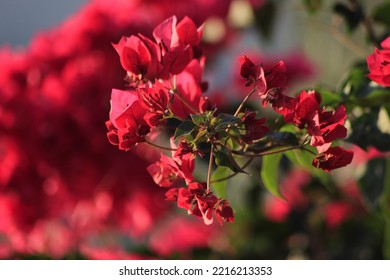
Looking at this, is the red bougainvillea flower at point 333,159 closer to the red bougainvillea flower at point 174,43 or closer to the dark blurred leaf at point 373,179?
the red bougainvillea flower at point 174,43

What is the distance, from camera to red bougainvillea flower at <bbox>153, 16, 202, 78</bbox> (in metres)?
0.43

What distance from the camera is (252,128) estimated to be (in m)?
0.38

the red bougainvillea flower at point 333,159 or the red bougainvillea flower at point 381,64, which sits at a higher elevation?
the red bougainvillea flower at point 381,64

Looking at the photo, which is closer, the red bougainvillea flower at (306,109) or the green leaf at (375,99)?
the red bougainvillea flower at (306,109)

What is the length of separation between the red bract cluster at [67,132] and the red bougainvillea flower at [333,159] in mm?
550

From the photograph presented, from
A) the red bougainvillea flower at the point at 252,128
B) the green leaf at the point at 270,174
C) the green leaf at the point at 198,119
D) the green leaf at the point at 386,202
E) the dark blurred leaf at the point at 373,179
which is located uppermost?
the green leaf at the point at 198,119

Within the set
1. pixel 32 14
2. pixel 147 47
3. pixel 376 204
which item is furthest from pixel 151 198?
pixel 32 14

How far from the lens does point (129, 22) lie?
1031mm

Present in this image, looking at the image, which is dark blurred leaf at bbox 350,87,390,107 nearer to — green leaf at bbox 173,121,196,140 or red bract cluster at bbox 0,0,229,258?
green leaf at bbox 173,121,196,140

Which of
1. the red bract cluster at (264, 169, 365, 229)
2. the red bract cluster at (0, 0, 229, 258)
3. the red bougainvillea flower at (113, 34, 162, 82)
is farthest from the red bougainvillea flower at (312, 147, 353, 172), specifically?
the red bract cluster at (264, 169, 365, 229)

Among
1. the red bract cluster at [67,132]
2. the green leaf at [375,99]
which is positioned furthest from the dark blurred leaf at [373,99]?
the red bract cluster at [67,132]

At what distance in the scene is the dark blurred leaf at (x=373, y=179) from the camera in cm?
63

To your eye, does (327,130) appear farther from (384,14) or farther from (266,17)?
(266,17)

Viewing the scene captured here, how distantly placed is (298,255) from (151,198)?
0.22 meters
